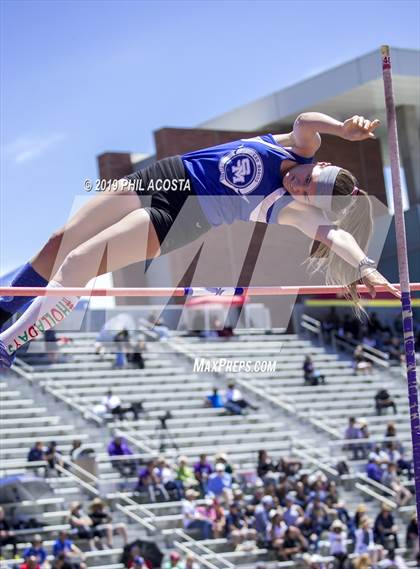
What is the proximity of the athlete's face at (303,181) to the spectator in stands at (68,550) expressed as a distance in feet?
24.8

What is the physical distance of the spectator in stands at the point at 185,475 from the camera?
13422 mm

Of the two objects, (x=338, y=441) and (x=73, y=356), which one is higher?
(x=73, y=356)

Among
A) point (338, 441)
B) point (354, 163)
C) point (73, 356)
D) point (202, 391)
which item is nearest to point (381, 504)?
point (338, 441)

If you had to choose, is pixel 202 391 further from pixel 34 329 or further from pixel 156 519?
pixel 34 329

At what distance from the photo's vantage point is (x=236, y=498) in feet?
42.9

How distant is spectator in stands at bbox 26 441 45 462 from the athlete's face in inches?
351

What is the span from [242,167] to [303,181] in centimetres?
29

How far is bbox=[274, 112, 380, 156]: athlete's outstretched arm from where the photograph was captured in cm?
459

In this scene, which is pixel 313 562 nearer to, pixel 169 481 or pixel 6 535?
pixel 169 481

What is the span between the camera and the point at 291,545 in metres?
12.9

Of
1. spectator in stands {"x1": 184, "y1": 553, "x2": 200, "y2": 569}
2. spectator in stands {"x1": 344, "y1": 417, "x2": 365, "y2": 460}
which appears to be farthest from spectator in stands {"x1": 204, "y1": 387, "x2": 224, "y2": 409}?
spectator in stands {"x1": 184, "y1": 553, "x2": 200, "y2": 569}

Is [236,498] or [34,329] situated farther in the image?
[236,498]

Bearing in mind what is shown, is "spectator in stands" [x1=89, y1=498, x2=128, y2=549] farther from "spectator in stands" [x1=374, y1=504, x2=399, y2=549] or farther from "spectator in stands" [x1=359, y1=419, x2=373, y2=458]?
"spectator in stands" [x1=359, y1=419, x2=373, y2=458]

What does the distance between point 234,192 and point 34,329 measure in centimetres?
111
